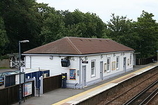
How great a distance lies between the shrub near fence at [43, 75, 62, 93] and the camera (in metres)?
19.6

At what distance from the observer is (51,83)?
20453 millimetres

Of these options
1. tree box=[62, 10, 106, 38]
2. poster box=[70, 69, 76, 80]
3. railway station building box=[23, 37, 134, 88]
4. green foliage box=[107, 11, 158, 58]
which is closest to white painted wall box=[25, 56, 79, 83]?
railway station building box=[23, 37, 134, 88]

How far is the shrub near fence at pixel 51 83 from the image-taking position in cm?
1958

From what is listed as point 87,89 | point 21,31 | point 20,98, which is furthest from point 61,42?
point 21,31

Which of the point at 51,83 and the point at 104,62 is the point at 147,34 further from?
the point at 51,83

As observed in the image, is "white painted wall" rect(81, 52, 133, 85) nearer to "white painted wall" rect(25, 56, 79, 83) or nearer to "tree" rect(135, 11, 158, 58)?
"white painted wall" rect(25, 56, 79, 83)

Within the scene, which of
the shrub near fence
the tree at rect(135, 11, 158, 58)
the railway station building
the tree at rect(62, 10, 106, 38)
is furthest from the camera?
the tree at rect(62, 10, 106, 38)

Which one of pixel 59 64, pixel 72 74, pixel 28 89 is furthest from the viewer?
pixel 59 64

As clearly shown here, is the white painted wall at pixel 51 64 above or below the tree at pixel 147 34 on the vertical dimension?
below

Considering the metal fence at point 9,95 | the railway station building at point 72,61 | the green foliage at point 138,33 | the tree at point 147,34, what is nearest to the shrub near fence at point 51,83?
the railway station building at point 72,61

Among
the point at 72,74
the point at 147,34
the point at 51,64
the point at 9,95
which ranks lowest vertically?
the point at 9,95

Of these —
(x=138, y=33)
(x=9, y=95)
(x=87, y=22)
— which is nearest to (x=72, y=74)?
(x=9, y=95)

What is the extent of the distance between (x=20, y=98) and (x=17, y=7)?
3090 cm

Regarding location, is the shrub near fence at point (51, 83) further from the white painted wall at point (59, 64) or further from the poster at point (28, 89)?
the poster at point (28, 89)
